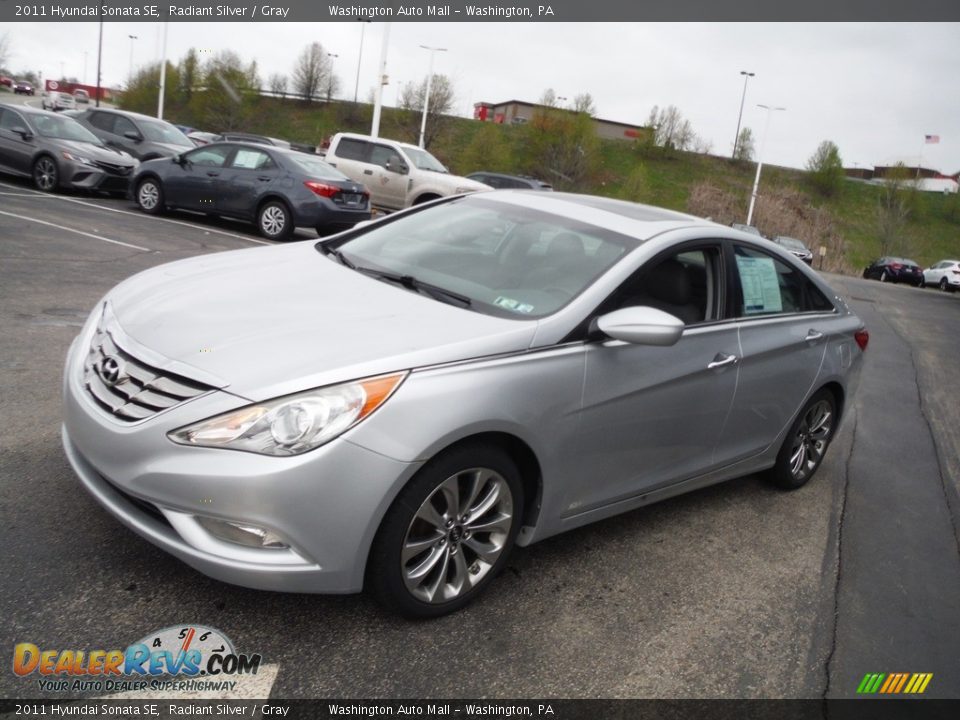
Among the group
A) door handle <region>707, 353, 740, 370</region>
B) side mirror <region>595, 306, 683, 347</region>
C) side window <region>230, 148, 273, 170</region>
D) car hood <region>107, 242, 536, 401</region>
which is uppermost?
side window <region>230, 148, 273, 170</region>

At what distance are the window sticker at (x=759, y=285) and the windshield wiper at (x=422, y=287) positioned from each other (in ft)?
5.43

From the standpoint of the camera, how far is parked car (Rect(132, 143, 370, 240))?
13385 millimetres

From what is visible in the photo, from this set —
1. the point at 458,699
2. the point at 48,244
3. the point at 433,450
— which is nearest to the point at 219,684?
the point at 458,699

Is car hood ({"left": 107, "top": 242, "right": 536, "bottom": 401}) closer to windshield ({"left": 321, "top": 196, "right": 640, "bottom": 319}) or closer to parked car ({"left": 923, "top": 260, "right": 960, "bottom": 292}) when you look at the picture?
windshield ({"left": 321, "top": 196, "right": 640, "bottom": 319})

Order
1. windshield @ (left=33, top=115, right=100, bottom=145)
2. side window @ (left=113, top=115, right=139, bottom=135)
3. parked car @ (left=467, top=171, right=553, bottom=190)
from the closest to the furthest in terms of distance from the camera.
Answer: windshield @ (left=33, top=115, right=100, bottom=145)
side window @ (left=113, top=115, right=139, bottom=135)
parked car @ (left=467, top=171, right=553, bottom=190)

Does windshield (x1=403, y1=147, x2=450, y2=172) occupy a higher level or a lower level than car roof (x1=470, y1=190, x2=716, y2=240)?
higher

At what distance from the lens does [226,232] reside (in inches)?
535

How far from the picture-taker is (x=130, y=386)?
9.38 ft

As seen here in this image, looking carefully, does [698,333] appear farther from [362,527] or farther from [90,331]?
[90,331]

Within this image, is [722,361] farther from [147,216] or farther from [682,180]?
[682,180]

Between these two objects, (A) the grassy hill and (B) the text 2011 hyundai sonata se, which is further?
(A) the grassy hill

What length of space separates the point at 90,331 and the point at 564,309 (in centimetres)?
191

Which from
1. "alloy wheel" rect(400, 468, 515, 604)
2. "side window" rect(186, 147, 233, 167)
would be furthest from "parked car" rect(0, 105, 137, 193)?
"alloy wheel" rect(400, 468, 515, 604)

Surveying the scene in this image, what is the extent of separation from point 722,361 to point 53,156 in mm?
14142
